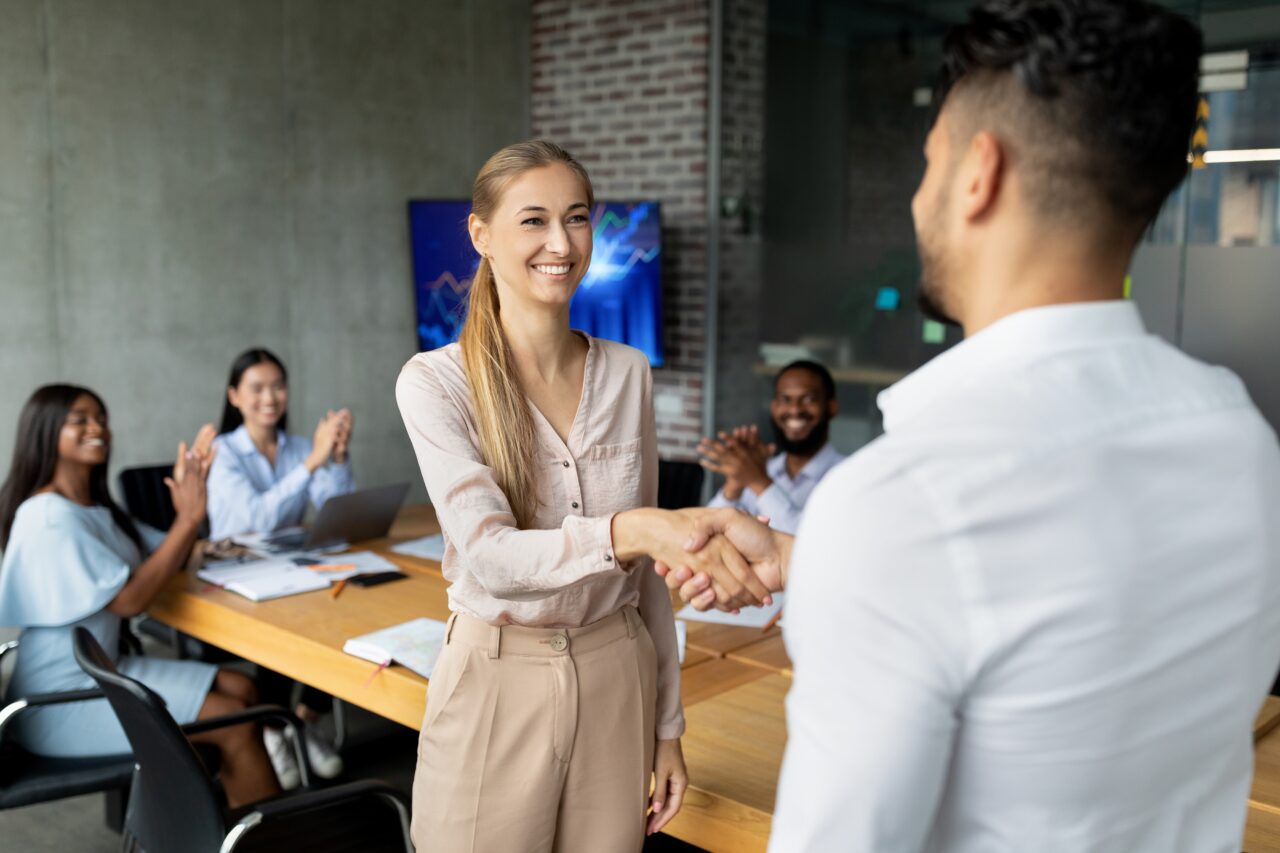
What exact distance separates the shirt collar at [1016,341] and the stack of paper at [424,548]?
3114 millimetres

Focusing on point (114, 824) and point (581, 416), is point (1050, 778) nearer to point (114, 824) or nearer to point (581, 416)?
point (581, 416)

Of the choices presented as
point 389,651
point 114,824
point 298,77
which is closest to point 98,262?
point 298,77

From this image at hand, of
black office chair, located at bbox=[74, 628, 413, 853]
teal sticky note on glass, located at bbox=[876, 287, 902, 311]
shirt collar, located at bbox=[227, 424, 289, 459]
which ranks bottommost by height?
black office chair, located at bbox=[74, 628, 413, 853]

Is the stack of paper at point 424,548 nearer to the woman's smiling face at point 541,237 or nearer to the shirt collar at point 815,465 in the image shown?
the shirt collar at point 815,465

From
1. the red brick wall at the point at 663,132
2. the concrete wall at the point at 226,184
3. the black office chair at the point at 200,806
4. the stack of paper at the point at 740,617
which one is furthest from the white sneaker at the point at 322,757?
the red brick wall at the point at 663,132

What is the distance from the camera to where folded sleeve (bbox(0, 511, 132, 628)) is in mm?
3072

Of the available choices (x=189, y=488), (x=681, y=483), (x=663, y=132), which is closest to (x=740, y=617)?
(x=681, y=483)

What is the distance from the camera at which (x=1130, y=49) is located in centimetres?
85

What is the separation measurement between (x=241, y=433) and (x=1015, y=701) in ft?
13.2

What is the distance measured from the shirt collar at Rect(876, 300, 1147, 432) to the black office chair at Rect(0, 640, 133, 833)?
2481 millimetres

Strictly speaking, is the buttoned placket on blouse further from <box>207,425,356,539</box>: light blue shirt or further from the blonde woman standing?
<box>207,425,356,539</box>: light blue shirt

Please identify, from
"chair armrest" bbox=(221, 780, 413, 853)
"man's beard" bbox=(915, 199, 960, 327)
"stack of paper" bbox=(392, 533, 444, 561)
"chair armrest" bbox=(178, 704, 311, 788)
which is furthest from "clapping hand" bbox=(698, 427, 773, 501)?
"man's beard" bbox=(915, 199, 960, 327)

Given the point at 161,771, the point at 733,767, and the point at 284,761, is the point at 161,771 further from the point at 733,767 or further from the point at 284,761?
the point at 284,761

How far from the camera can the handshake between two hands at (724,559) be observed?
5.21 ft
